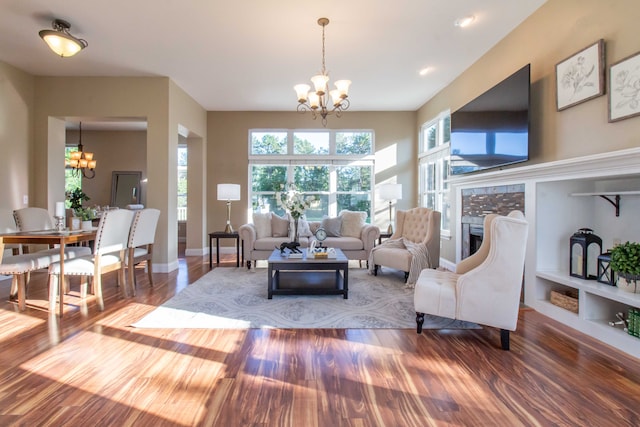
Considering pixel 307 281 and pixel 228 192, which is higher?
pixel 228 192

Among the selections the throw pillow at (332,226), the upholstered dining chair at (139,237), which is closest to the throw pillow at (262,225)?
the throw pillow at (332,226)

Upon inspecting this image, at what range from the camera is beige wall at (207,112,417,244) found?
701 centimetres

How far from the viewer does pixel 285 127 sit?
23.2 ft

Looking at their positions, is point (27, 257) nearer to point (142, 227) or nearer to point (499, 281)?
point (142, 227)

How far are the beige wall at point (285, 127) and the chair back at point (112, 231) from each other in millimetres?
3351

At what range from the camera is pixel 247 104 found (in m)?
6.58

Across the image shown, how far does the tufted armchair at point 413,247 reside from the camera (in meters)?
4.32

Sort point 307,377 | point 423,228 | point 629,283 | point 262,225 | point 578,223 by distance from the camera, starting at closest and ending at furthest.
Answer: point 307,377 → point 629,283 → point 578,223 → point 423,228 → point 262,225

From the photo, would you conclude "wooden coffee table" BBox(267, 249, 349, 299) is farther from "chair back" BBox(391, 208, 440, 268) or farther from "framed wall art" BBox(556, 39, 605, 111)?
"framed wall art" BBox(556, 39, 605, 111)

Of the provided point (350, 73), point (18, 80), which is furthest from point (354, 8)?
point (18, 80)

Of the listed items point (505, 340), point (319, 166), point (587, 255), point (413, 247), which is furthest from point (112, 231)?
point (587, 255)

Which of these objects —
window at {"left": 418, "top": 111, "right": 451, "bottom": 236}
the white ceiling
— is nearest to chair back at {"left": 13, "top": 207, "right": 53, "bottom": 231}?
the white ceiling

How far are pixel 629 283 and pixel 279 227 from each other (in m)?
4.47

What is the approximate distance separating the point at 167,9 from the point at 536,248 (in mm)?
4327
